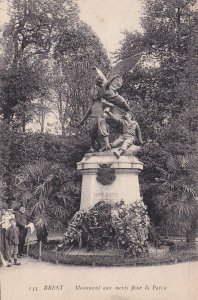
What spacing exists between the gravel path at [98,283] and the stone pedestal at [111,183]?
8.31 ft

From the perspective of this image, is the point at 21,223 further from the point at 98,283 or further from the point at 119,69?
the point at 119,69

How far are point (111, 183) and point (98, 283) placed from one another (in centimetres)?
391

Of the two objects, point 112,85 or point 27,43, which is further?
point 27,43


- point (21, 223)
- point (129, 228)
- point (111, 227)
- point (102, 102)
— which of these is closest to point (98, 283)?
point (129, 228)

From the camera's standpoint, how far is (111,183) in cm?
1450

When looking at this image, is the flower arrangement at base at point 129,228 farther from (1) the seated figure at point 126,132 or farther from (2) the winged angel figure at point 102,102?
(2) the winged angel figure at point 102,102

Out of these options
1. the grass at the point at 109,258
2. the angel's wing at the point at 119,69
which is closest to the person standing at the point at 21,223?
the grass at the point at 109,258

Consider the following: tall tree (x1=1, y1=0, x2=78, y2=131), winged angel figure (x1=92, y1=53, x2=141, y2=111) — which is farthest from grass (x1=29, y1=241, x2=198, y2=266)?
tall tree (x1=1, y1=0, x2=78, y2=131)

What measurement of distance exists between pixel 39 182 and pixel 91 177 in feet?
8.07

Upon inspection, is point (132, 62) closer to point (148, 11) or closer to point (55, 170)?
point (55, 170)

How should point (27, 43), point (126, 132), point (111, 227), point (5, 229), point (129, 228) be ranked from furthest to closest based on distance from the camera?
point (27, 43) → point (126, 132) → point (111, 227) → point (5, 229) → point (129, 228)

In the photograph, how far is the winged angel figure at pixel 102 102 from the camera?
50.0ft

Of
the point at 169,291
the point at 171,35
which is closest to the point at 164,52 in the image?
the point at 171,35

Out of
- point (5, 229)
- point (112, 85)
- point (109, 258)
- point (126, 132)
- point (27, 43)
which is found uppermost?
point (27, 43)
